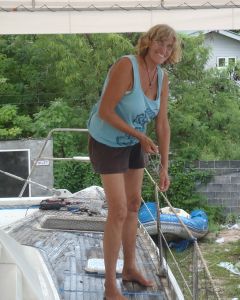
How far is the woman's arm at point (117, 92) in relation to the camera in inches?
107

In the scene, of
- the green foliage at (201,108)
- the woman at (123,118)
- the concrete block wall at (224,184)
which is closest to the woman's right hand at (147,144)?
the woman at (123,118)

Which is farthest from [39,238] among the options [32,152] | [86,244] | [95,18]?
[32,152]

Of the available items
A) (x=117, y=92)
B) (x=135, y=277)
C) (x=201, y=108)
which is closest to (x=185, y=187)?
(x=201, y=108)

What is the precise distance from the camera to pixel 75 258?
3.84 m

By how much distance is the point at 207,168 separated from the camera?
1200 cm

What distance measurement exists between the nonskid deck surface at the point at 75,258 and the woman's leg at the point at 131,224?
0.05 meters

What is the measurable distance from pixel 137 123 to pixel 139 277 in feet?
2.70

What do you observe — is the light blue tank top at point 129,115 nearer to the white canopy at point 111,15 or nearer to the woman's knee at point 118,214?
the woman's knee at point 118,214

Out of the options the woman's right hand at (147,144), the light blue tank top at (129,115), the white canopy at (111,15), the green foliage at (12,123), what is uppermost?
the white canopy at (111,15)

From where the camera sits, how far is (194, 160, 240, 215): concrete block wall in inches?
469

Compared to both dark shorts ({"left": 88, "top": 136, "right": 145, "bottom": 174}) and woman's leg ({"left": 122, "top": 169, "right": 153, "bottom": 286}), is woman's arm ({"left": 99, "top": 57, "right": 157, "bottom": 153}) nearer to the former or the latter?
dark shorts ({"left": 88, "top": 136, "right": 145, "bottom": 174})

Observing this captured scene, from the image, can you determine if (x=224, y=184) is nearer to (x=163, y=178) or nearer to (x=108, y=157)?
(x=163, y=178)

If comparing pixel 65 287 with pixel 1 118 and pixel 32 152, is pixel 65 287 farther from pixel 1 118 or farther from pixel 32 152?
pixel 1 118

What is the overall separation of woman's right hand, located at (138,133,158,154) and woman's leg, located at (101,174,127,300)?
0.17 m
